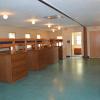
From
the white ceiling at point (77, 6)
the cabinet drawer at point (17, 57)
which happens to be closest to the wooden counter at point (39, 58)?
the cabinet drawer at point (17, 57)

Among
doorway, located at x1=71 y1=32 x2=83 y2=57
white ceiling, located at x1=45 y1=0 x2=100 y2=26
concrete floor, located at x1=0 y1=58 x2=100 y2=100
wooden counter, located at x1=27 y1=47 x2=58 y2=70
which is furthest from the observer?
doorway, located at x1=71 y1=32 x2=83 y2=57

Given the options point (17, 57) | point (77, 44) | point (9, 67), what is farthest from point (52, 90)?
point (77, 44)

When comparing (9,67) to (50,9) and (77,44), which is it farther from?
(77,44)

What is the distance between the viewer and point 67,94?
4254 millimetres

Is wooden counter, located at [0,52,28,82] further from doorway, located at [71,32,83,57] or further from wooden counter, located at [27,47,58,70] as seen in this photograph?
doorway, located at [71,32,83,57]

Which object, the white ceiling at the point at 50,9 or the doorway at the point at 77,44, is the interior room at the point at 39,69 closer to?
the white ceiling at the point at 50,9

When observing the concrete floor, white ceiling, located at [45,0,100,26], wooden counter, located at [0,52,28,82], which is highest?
white ceiling, located at [45,0,100,26]

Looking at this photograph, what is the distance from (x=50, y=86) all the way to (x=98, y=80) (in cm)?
180

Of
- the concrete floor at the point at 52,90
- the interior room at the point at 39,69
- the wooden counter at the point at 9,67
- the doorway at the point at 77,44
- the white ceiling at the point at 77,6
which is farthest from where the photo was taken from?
the doorway at the point at 77,44

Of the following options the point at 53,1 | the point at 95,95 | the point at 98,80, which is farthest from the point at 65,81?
the point at 53,1

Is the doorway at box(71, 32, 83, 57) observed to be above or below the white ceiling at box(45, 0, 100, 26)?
below

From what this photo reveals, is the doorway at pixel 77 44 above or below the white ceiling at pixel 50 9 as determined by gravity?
below

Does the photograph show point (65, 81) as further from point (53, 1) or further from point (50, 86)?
point (53, 1)

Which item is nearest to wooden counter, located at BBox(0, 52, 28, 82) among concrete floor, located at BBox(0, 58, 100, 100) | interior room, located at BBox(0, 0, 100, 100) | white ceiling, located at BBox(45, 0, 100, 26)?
interior room, located at BBox(0, 0, 100, 100)
